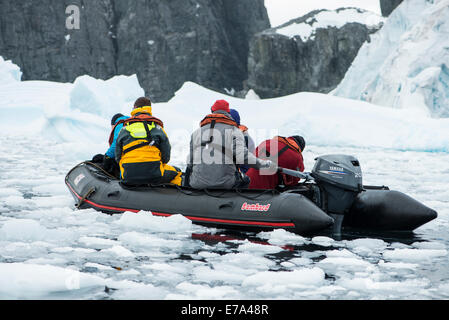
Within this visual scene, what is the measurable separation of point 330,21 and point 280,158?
3392cm

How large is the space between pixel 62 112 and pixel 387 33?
1391cm

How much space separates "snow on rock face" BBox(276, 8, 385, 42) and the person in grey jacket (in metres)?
33.5

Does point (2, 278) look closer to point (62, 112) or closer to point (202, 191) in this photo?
point (202, 191)

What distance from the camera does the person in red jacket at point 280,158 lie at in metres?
4.39

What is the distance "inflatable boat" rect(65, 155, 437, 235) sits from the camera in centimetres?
396

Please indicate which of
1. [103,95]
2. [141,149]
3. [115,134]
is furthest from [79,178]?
[103,95]

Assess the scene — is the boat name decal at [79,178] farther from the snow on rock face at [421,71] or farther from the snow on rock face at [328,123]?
the snow on rock face at [421,71]

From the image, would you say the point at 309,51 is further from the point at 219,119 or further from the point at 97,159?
the point at 219,119

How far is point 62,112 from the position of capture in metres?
13.7

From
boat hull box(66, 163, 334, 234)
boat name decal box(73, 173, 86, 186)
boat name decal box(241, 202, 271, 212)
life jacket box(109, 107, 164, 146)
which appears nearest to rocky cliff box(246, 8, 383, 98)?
boat name decal box(73, 173, 86, 186)

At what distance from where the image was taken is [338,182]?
407 centimetres

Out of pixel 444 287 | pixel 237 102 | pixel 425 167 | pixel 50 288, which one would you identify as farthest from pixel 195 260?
pixel 237 102

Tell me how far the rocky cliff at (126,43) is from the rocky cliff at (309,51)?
8.09 m

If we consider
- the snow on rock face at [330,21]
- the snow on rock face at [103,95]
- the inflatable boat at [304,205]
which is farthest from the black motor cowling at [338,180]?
the snow on rock face at [330,21]
